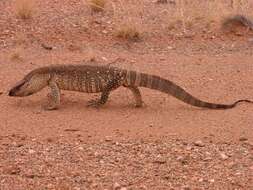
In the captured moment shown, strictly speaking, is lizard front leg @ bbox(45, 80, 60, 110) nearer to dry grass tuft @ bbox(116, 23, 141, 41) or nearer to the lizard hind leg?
the lizard hind leg

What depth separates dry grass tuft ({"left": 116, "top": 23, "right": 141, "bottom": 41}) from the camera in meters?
11.5

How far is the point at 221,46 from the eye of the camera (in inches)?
456

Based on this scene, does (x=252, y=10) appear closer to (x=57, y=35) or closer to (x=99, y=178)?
(x=57, y=35)

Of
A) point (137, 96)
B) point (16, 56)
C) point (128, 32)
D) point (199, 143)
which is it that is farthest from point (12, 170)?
point (128, 32)

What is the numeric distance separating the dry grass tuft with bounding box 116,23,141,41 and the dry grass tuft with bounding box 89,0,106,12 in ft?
4.39

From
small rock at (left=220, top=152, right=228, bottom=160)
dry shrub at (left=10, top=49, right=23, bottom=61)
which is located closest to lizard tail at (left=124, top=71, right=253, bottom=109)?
small rock at (left=220, top=152, right=228, bottom=160)

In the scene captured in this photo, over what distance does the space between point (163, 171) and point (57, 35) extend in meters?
5.81

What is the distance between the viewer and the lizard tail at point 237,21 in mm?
12242

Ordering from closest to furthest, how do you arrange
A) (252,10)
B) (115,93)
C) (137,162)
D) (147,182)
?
(147,182), (137,162), (115,93), (252,10)

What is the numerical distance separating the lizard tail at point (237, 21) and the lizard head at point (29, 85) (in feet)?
15.8

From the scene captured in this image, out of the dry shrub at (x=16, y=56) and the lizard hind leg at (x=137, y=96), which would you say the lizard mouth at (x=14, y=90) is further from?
the dry shrub at (x=16, y=56)

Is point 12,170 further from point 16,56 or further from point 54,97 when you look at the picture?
point 16,56

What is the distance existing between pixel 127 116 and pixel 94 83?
0.63 metres

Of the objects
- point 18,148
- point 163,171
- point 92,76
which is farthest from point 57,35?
point 163,171
